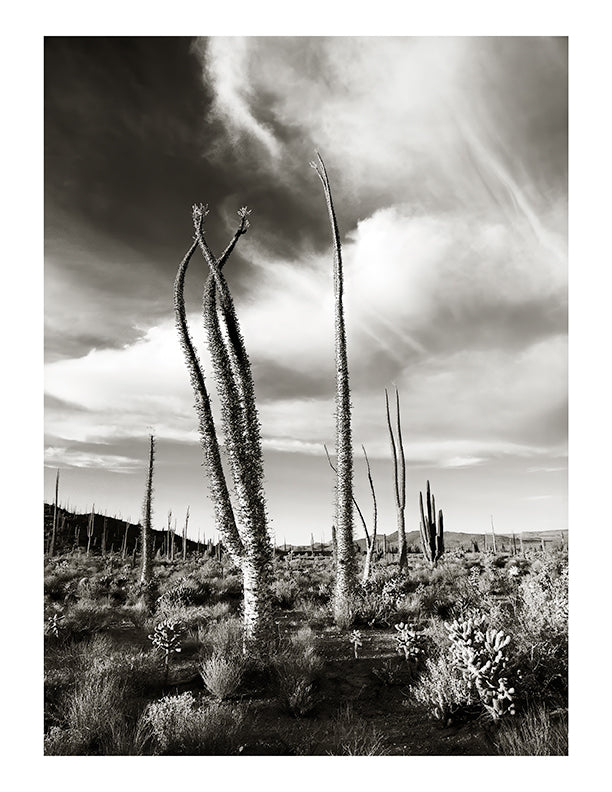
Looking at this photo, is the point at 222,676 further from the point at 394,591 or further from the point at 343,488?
the point at 394,591

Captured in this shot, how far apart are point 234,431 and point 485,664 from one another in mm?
2885

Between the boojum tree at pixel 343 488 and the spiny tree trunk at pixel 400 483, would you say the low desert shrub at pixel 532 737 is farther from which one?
the spiny tree trunk at pixel 400 483

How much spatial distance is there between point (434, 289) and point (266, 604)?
333 cm

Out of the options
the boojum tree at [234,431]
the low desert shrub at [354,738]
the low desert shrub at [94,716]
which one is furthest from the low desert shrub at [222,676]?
the low desert shrub at [354,738]

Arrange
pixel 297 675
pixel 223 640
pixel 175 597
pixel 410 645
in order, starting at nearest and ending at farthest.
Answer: pixel 297 675 → pixel 410 645 → pixel 223 640 → pixel 175 597

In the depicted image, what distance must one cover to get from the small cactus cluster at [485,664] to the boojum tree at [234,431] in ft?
5.80

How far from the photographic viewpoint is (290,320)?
5.18 m

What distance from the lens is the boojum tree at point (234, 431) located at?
4.65m

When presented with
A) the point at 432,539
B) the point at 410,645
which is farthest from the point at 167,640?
the point at 432,539

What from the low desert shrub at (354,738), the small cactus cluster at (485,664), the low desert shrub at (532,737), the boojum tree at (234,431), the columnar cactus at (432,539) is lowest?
the columnar cactus at (432,539)

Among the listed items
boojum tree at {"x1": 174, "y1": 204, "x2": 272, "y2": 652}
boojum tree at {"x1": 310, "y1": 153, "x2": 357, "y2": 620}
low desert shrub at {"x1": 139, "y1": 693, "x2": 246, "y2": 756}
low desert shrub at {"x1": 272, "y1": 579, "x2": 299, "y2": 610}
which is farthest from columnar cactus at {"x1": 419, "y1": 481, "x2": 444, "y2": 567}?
low desert shrub at {"x1": 139, "y1": 693, "x2": 246, "y2": 756}

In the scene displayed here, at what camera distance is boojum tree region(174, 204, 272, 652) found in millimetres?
4648

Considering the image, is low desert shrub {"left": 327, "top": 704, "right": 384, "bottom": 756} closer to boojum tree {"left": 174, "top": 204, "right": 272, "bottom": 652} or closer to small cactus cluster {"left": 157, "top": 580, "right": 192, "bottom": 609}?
boojum tree {"left": 174, "top": 204, "right": 272, "bottom": 652}
